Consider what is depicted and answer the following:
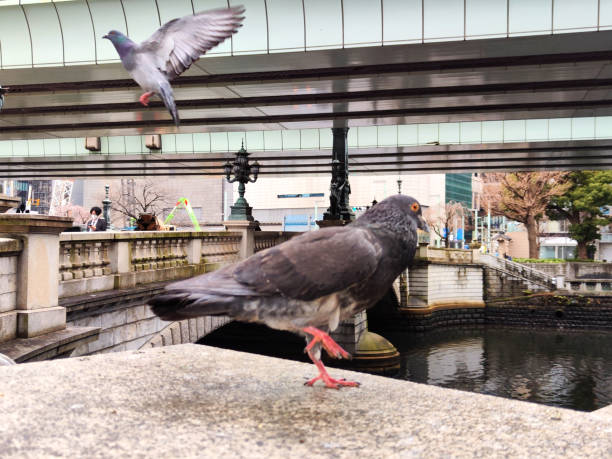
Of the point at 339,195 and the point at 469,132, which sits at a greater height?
the point at 469,132

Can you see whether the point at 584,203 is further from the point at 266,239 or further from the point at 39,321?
the point at 39,321

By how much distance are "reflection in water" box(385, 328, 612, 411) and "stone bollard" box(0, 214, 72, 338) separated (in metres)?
17.4

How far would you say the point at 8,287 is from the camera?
6.96m

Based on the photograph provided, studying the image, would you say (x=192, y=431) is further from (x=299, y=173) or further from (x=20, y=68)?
(x=299, y=173)

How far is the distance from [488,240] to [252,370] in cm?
6902

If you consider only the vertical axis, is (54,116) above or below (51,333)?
above

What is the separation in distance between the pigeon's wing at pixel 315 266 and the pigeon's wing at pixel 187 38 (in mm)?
1334

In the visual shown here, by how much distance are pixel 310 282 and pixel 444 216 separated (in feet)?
250

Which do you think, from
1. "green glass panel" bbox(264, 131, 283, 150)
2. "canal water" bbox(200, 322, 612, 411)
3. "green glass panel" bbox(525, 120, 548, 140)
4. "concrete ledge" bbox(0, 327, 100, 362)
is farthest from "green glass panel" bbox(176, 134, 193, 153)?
"concrete ledge" bbox(0, 327, 100, 362)

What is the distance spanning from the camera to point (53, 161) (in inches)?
1389

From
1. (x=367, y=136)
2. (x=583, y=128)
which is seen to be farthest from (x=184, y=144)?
(x=583, y=128)

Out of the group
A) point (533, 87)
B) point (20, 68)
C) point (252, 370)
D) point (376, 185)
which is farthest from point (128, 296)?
point (376, 185)

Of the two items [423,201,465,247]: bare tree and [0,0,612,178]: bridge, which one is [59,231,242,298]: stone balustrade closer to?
[0,0,612,178]: bridge

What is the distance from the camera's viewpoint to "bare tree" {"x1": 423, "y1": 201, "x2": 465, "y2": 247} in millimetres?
69562
